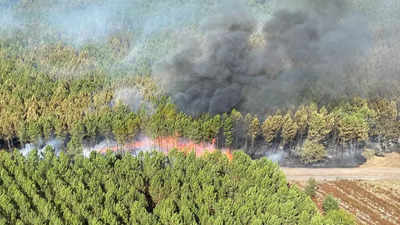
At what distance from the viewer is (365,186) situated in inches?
2191

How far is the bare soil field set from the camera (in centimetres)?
4788

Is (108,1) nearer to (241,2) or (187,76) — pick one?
(241,2)

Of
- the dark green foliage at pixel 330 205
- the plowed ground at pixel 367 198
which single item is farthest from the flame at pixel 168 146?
the dark green foliage at pixel 330 205

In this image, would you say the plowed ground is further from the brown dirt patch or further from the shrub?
the shrub

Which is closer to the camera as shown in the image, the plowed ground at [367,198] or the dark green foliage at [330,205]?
the dark green foliage at [330,205]

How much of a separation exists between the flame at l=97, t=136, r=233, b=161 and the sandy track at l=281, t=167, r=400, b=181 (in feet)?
35.4

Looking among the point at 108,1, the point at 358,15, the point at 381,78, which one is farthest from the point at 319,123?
the point at 108,1

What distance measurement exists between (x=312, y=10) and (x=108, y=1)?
334 ft

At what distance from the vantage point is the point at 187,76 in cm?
7600

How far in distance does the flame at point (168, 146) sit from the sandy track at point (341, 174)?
10.8 m

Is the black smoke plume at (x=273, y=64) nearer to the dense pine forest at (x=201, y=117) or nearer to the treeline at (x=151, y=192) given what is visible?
the dense pine forest at (x=201, y=117)

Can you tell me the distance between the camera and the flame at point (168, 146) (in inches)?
2370

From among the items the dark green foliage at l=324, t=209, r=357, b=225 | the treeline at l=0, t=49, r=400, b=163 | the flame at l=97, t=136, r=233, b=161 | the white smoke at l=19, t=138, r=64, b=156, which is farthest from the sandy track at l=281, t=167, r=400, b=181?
the white smoke at l=19, t=138, r=64, b=156

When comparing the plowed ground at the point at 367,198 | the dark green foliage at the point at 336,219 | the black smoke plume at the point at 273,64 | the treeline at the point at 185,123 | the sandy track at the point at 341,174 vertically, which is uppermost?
the black smoke plume at the point at 273,64
